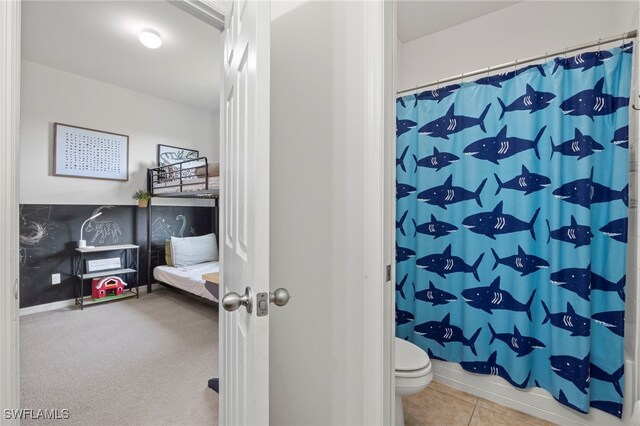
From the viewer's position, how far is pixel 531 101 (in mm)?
1687

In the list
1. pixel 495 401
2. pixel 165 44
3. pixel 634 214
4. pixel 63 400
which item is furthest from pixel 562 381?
pixel 165 44

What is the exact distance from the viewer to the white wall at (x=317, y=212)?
1039 millimetres

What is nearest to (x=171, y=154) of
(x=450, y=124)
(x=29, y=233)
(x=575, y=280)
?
(x=29, y=233)

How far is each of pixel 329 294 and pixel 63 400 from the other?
1.92m

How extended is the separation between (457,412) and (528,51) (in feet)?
7.69

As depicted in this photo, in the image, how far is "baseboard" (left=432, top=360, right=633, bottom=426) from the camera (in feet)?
4.96

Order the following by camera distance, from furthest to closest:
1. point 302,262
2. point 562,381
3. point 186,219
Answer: point 186,219 < point 562,381 < point 302,262

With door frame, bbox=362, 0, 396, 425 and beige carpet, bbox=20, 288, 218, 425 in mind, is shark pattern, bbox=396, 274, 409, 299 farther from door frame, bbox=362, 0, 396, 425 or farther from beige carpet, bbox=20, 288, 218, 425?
beige carpet, bbox=20, 288, 218, 425

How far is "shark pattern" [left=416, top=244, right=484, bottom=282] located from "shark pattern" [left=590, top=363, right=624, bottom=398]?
666 mm

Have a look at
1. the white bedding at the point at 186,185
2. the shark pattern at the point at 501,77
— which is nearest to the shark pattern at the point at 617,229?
the shark pattern at the point at 501,77

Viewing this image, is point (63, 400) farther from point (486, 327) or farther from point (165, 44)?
point (165, 44)

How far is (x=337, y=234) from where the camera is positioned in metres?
1.09

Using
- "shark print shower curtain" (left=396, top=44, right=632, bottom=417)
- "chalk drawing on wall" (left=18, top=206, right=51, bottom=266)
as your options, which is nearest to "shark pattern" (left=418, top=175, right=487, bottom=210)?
"shark print shower curtain" (left=396, top=44, right=632, bottom=417)

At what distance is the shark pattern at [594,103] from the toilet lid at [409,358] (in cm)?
151
